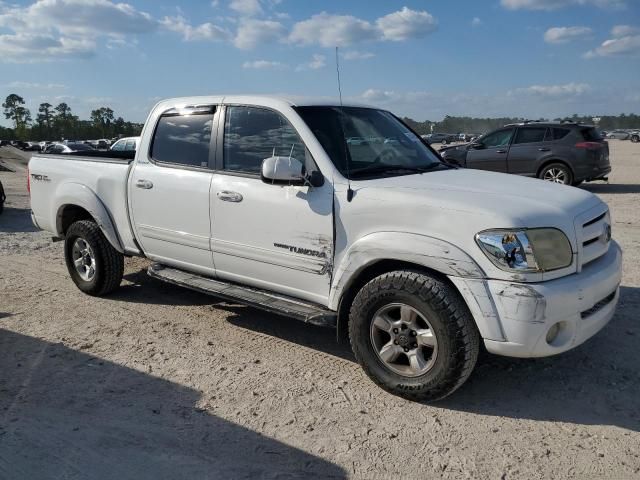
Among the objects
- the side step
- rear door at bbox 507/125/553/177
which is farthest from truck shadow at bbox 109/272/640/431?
rear door at bbox 507/125/553/177

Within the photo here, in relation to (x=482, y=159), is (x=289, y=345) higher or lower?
lower

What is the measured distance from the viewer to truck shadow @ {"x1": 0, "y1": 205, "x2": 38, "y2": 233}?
10078 mm

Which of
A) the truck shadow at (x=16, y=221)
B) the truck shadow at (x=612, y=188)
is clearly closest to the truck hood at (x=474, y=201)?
the truck shadow at (x=16, y=221)

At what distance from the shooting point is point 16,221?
11.0 m

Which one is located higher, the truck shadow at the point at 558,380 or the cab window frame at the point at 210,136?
the cab window frame at the point at 210,136

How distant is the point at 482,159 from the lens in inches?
564

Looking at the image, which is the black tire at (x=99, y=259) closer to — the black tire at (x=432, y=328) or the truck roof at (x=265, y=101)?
the truck roof at (x=265, y=101)

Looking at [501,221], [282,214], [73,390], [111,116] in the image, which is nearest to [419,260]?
[501,221]

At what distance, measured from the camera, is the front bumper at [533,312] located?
3.17m

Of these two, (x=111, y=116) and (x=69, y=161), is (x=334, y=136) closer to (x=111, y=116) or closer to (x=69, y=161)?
(x=69, y=161)

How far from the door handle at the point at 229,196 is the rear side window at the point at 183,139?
40 cm

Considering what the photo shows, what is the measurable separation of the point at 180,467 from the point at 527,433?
1987 millimetres

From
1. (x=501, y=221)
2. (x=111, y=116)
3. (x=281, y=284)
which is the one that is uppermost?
(x=111, y=116)

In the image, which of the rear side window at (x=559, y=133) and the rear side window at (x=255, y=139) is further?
the rear side window at (x=559, y=133)
